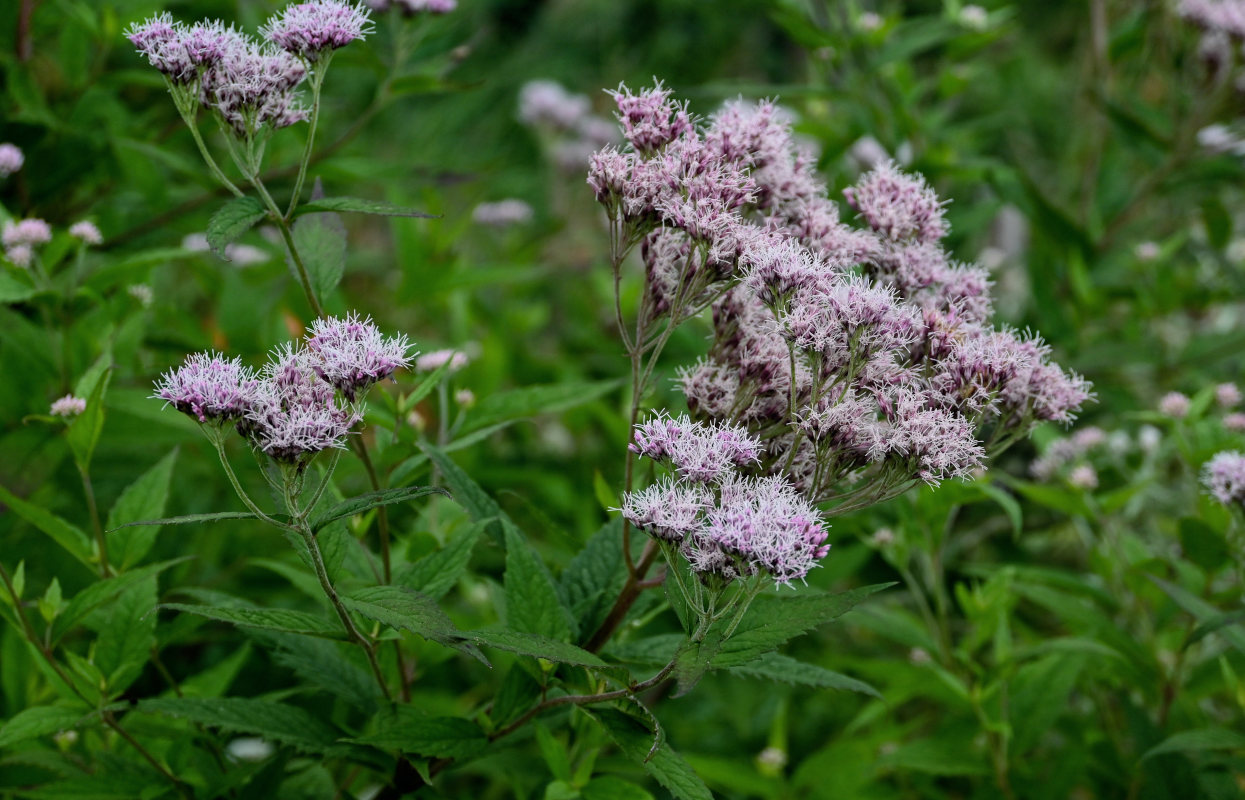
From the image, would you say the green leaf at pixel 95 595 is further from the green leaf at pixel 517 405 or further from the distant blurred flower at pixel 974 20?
the distant blurred flower at pixel 974 20

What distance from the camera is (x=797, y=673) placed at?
1313 mm

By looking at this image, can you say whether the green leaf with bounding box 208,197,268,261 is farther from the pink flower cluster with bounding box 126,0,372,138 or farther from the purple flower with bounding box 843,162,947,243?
the purple flower with bounding box 843,162,947,243

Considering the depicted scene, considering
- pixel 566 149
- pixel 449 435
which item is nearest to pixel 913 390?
pixel 449 435

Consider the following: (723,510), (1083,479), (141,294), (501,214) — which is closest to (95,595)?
(141,294)

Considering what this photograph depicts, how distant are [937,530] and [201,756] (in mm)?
1307

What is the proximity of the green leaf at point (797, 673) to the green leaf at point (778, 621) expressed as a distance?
61mm

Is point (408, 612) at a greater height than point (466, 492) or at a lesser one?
lesser

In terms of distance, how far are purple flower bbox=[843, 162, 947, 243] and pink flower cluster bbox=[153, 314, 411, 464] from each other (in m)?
0.69

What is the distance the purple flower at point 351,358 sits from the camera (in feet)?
3.65

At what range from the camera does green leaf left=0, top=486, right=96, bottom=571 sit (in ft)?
4.55

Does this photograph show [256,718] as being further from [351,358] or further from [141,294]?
[141,294]

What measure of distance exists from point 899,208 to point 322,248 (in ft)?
2.69

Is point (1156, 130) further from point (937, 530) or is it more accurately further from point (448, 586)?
point (448, 586)

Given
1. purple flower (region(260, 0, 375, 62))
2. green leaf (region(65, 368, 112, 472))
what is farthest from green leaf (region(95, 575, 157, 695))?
purple flower (region(260, 0, 375, 62))
